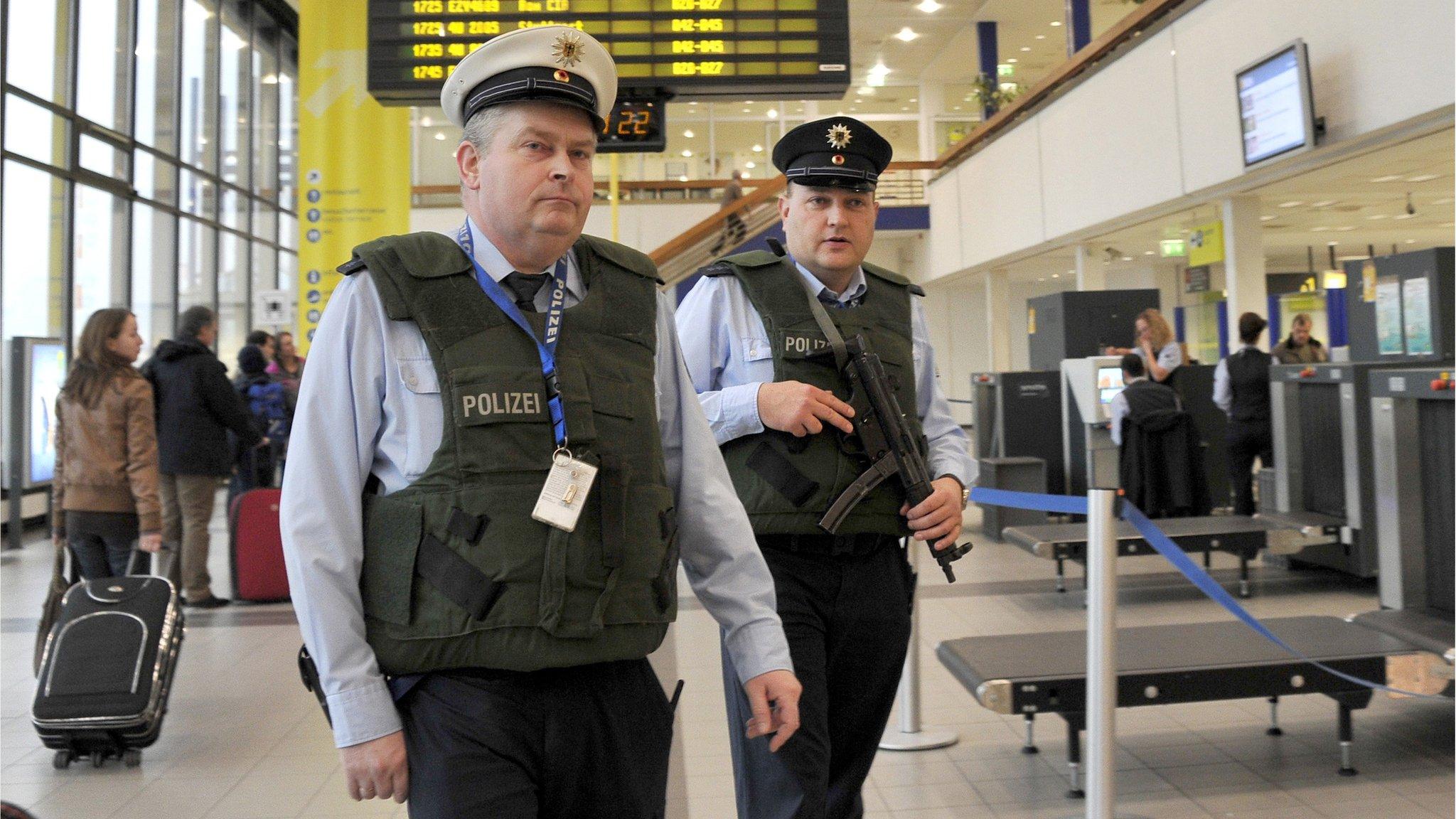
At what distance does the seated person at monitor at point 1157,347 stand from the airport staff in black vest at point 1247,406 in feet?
2.07

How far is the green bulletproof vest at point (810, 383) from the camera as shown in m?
2.26

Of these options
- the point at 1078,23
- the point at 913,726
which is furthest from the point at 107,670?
the point at 1078,23

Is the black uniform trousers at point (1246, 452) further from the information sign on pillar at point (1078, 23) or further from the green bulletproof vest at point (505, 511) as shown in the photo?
the information sign on pillar at point (1078, 23)

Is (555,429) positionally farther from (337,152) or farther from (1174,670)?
(337,152)

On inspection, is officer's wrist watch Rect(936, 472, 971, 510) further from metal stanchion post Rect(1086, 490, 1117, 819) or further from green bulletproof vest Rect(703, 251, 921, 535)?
metal stanchion post Rect(1086, 490, 1117, 819)

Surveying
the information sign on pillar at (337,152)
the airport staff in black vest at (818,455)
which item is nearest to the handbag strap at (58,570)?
the airport staff in black vest at (818,455)

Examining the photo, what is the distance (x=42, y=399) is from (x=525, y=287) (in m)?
9.46

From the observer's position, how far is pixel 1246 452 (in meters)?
8.09

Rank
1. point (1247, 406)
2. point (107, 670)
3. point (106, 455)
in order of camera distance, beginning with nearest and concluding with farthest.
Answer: point (107, 670)
point (106, 455)
point (1247, 406)

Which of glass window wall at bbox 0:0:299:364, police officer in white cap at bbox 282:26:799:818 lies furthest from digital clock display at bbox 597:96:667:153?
glass window wall at bbox 0:0:299:364

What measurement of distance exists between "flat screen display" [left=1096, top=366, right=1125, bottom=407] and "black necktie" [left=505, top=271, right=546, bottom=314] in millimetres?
7483

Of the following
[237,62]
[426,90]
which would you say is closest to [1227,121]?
[426,90]

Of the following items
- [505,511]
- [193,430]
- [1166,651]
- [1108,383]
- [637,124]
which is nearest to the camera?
[505,511]

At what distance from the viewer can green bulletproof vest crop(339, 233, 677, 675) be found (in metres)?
1.36
